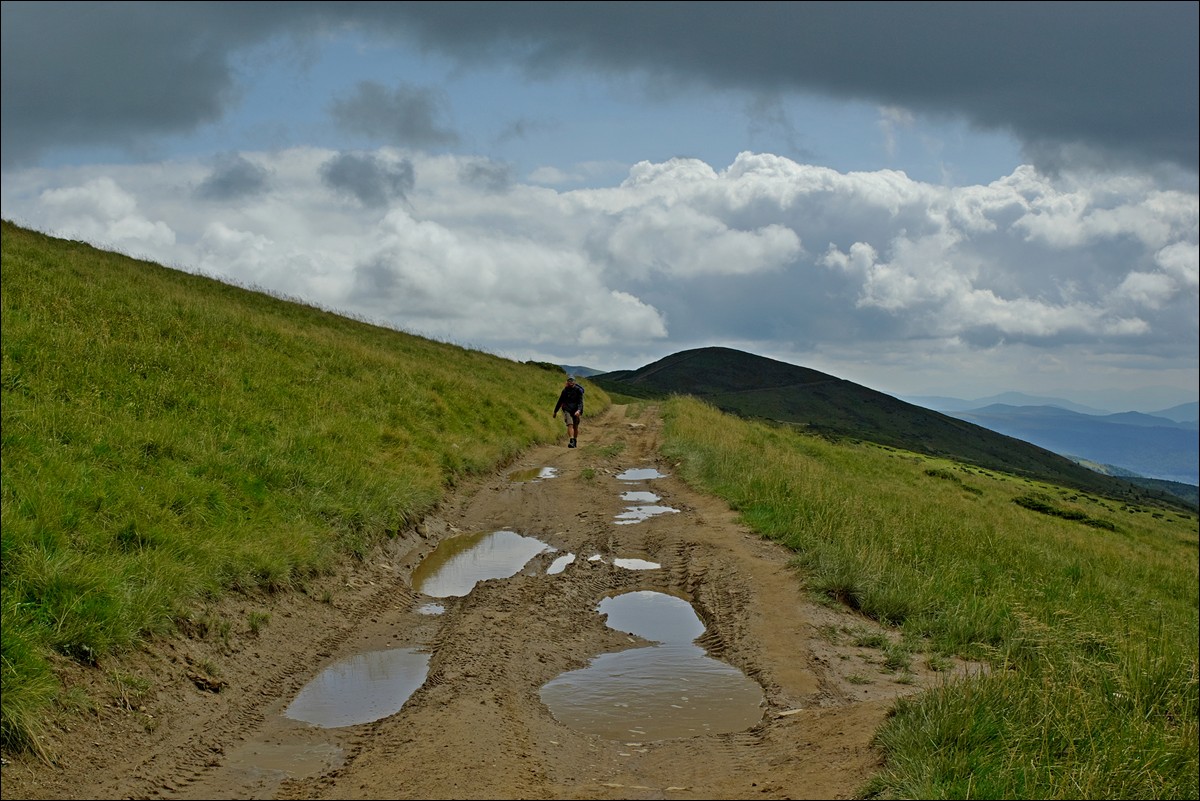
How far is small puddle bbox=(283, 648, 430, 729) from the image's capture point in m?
7.02

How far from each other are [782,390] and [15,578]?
184977mm

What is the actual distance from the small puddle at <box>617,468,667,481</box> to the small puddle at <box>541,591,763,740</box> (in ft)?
36.7

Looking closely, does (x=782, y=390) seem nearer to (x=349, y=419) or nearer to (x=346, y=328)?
(x=346, y=328)

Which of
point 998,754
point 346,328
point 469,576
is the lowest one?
point 469,576

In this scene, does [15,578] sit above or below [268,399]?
below

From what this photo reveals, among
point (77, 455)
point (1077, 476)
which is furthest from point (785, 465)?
point (1077, 476)

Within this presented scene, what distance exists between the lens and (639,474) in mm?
21625

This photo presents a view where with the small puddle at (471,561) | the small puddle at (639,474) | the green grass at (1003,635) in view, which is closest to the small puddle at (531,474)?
the small puddle at (639,474)

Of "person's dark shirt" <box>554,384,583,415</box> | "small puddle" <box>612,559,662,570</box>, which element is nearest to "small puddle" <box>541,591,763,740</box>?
"small puddle" <box>612,559,662,570</box>

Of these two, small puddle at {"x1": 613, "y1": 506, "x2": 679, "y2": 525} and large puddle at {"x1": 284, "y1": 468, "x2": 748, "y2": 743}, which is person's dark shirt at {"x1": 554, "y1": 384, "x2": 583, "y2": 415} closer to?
small puddle at {"x1": 613, "y1": 506, "x2": 679, "y2": 525}

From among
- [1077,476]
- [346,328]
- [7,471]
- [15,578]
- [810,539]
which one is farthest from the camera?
[1077,476]

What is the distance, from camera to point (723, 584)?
36.7ft

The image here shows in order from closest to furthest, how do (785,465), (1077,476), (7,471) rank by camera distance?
1. (7,471)
2. (785,465)
3. (1077,476)

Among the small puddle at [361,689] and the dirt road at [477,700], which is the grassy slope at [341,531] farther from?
the small puddle at [361,689]
